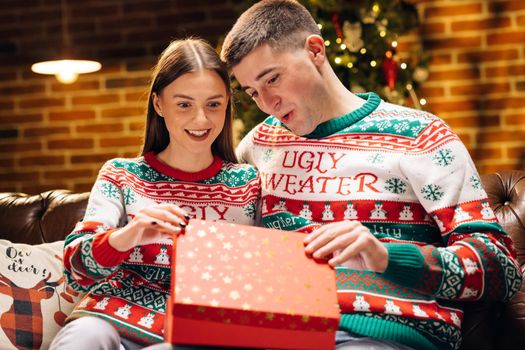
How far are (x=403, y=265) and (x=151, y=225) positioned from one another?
55 centimetres

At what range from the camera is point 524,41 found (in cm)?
345

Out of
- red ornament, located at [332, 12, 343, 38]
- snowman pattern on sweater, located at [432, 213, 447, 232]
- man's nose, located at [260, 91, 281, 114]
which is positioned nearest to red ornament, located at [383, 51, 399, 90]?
red ornament, located at [332, 12, 343, 38]

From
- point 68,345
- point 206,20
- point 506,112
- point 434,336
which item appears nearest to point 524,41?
point 506,112

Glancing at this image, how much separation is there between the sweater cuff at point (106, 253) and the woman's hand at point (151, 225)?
0.01 metres

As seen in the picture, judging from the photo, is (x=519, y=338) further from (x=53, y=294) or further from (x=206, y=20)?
(x=206, y=20)

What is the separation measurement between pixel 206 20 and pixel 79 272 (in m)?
2.46

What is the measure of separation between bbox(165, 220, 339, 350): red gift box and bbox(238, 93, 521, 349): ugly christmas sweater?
0.79 feet

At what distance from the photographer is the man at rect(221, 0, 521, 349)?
4.95 ft

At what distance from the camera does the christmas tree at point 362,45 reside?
124 inches

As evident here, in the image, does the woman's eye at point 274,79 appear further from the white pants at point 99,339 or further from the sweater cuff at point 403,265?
the white pants at point 99,339

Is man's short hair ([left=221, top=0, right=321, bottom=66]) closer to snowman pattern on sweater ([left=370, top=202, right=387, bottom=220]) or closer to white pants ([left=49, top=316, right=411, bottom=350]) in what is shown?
snowman pattern on sweater ([left=370, top=202, right=387, bottom=220])

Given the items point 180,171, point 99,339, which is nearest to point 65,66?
point 180,171

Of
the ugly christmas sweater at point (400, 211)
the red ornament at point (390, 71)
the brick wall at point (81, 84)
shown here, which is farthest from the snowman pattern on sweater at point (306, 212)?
the brick wall at point (81, 84)

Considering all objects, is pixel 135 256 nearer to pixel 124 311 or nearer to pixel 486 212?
pixel 124 311
